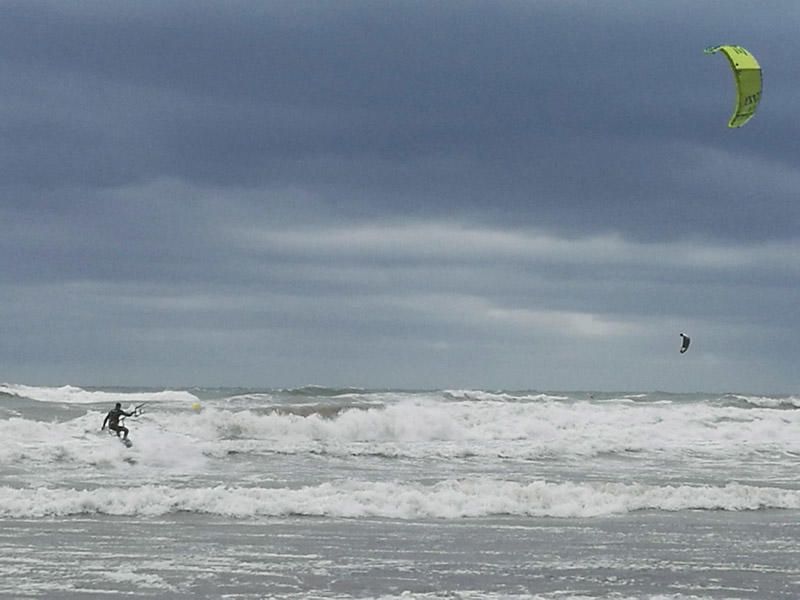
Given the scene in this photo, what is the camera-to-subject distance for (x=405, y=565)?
1118cm

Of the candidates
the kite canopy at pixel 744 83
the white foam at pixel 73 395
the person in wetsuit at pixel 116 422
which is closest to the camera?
the kite canopy at pixel 744 83

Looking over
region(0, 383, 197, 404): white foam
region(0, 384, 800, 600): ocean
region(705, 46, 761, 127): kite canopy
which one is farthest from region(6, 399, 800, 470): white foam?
region(0, 383, 197, 404): white foam

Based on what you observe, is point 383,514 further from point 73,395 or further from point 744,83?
point 73,395

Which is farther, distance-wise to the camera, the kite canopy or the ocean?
the kite canopy

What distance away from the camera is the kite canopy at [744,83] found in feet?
56.2

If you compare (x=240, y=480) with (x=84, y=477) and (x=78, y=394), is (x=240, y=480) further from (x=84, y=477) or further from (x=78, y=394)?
(x=78, y=394)

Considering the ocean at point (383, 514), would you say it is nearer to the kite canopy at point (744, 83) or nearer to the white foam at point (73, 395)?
the kite canopy at point (744, 83)

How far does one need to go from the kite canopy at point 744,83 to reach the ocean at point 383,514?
6.14 meters

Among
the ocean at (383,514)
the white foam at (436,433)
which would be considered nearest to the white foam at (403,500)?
the ocean at (383,514)

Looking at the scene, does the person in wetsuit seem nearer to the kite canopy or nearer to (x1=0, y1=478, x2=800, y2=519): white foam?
(x1=0, y1=478, x2=800, y2=519): white foam

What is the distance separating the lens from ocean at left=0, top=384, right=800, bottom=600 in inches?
410

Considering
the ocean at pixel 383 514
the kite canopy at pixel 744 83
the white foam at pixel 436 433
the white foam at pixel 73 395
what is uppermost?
the kite canopy at pixel 744 83

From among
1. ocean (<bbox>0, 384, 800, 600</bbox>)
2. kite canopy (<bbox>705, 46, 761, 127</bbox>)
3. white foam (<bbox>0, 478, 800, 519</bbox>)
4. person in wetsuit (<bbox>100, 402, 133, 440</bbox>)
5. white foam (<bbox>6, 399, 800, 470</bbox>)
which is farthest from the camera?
white foam (<bbox>6, 399, 800, 470</bbox>)

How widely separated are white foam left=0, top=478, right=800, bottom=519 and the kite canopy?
6098 millimetres
